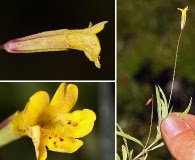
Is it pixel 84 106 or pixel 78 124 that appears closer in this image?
pixel 78 124

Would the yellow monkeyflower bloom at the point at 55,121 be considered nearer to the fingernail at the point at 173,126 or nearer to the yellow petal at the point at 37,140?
the yellow petal at the point at 37,140

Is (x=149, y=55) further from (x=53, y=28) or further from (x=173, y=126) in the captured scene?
(x=173, y=126)

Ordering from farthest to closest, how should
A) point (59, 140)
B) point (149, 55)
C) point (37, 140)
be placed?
point (149, 55) < point (59, 140) < point (37, 140)

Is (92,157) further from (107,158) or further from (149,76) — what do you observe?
(149,76)

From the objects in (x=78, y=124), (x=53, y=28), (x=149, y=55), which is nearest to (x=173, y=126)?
(x=78, y=124)

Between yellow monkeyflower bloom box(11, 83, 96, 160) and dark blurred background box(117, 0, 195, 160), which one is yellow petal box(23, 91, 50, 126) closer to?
yellow monkeyflower bloom box(11, 83, 96, 160)

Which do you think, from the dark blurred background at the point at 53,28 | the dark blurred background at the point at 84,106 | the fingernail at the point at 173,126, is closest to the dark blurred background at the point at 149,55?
the dark blurred background at the point at 84,106

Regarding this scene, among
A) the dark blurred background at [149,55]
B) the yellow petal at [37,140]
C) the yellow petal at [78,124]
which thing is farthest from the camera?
the dark blurred background at [149,55]

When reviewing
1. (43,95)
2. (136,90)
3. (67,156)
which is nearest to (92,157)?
(67,156)
